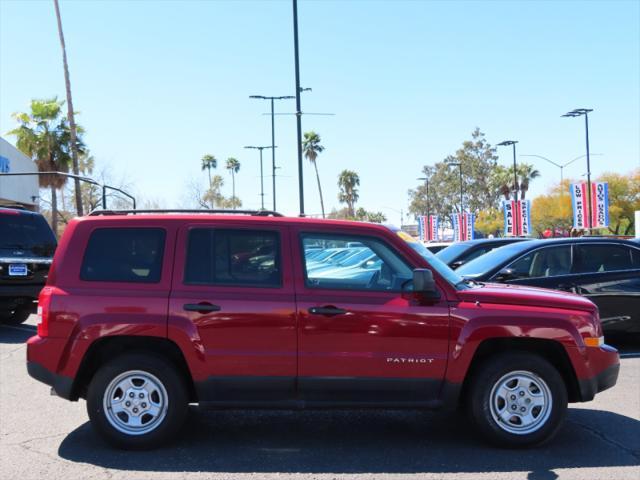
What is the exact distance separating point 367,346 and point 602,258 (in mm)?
5576

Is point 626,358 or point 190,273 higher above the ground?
point 190,273

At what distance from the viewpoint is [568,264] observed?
900 cm

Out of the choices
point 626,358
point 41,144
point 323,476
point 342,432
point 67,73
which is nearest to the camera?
point 323,476

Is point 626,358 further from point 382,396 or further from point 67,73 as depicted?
point 67,73

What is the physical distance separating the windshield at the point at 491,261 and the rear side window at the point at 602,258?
75 cm

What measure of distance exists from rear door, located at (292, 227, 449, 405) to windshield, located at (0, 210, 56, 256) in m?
7.78

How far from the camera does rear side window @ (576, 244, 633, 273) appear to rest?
29.6ft

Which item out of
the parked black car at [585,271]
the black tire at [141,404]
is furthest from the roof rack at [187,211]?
the parked black car at [585,271]

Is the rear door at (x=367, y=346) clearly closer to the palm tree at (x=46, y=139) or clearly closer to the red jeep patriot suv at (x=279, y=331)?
the red jeep patriot suv at (x=279, y=331)

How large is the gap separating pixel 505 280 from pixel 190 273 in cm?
509

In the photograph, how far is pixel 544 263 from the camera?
9.03m

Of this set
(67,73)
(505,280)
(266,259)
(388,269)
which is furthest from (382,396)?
(67,73)

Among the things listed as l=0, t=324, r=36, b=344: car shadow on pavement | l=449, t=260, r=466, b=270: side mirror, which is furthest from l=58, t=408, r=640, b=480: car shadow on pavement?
l=0, t=324, r=36, b=344: car shadow on pavement

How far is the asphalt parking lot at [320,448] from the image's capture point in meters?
4.59
